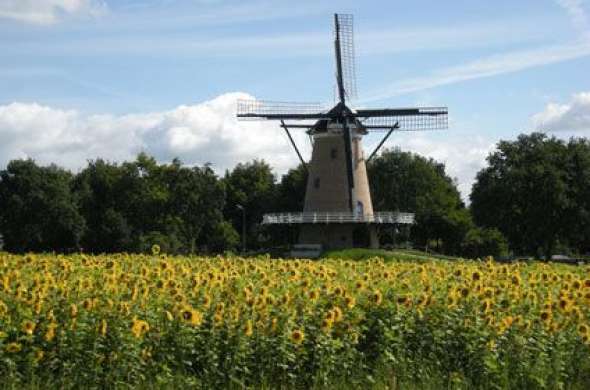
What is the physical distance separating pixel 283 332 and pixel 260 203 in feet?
260

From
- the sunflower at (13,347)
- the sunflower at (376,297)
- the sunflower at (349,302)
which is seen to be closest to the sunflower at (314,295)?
the sunflower at (349,302)

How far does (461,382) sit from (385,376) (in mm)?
945

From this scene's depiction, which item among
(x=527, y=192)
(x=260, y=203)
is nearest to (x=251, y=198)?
(x=260, y=203)

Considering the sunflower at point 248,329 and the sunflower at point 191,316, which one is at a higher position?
the sunflower at point 191,316

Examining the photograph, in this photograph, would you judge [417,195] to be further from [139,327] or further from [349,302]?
[139,327]

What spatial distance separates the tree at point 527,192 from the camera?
5872cm

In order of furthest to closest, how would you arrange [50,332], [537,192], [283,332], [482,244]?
1. [482,244]
2. [537,192]
3. [283,332]
4. [50,332]

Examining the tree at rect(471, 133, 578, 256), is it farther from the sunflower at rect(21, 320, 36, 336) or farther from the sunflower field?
the sunflower at rect(21, 320, 36, 336)

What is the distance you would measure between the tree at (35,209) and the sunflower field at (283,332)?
60543 mm

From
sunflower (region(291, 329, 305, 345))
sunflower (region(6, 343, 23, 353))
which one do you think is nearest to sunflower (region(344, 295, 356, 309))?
sunflower (region(291, 329, 305, 345))

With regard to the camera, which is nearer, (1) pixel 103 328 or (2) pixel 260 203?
(1) pixel 103 328

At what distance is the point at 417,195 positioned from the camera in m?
87.0

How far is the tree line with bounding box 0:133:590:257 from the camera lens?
2344 inches

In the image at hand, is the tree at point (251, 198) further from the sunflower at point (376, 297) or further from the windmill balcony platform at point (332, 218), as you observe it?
the sunflower at point (376, 297)
